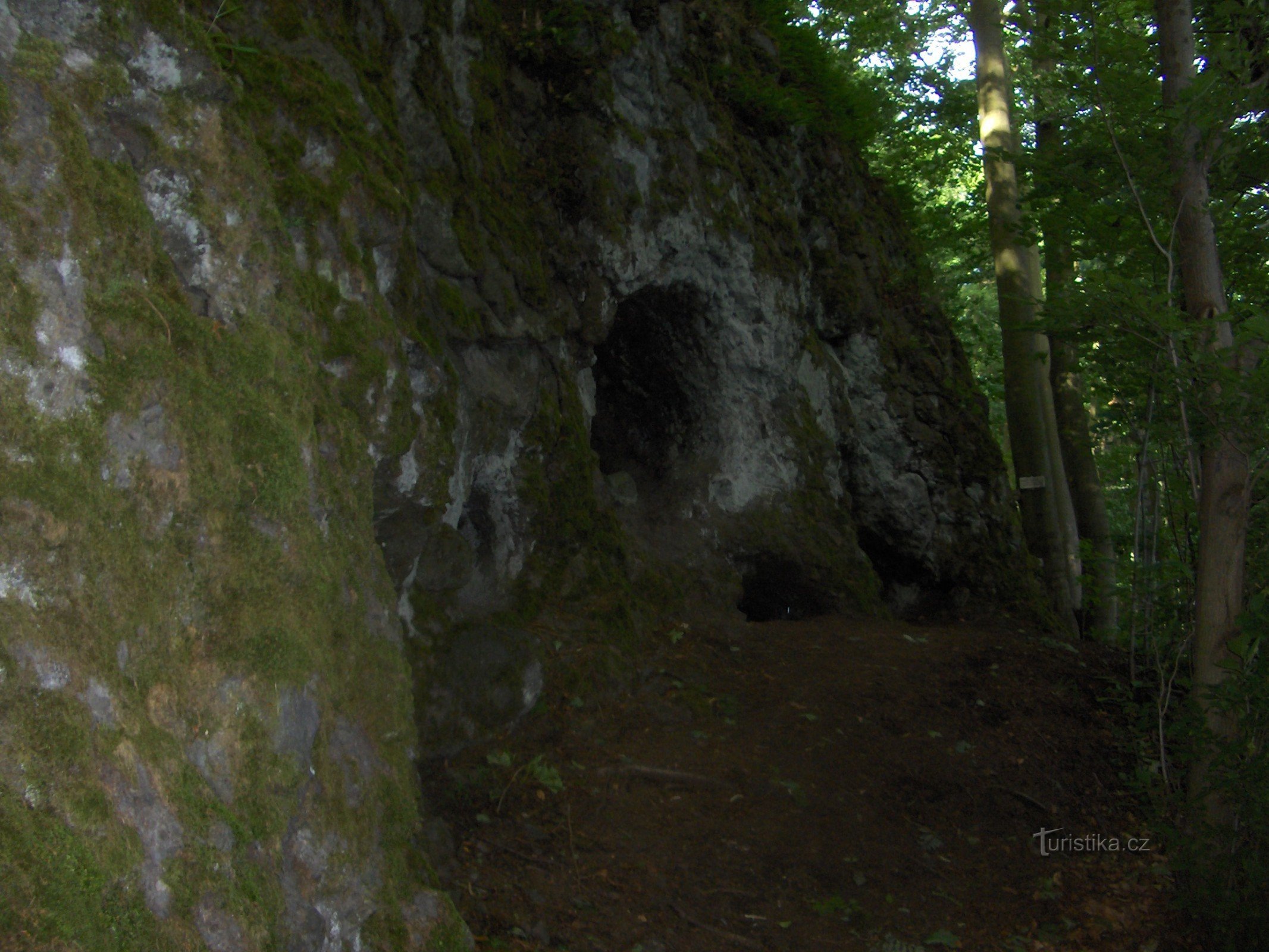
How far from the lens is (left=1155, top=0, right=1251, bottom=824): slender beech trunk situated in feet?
17.0

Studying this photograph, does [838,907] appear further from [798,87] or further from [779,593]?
[798,87]

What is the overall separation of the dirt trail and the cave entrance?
7.82 ft

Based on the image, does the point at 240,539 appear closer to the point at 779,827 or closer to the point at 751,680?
the point at 779,827

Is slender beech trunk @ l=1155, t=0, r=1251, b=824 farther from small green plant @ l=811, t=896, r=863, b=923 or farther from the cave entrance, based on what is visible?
the cave entrance

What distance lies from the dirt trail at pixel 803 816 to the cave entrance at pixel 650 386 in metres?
2.38

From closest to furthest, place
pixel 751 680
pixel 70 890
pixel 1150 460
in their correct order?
pixel 70 890 → pixel 1150 460 → pixel 751 680

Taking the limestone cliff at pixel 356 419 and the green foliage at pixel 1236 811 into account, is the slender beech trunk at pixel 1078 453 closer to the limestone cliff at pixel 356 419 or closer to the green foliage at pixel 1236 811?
the limestone cliff at pixel 356 419

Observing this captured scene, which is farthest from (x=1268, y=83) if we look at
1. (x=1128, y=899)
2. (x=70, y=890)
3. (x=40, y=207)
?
(x=70, y=890)

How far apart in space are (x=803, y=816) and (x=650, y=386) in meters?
4.86

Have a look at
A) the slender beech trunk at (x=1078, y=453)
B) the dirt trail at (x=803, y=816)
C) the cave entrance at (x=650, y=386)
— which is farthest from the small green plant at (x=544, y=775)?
the slender beech trunk at (x=1078, y=453)

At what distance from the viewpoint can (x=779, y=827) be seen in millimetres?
5551

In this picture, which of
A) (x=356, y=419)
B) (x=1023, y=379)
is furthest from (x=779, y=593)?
(x=356, y=419)

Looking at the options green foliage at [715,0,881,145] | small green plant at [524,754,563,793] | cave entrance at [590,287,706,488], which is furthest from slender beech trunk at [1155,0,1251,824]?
green foliage at [715,0,881,145]

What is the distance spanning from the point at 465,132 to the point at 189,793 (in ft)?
17.1
